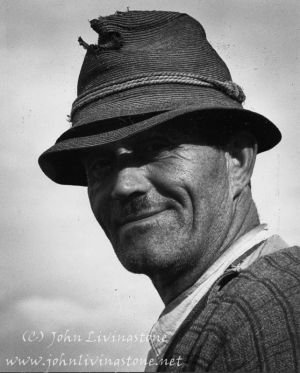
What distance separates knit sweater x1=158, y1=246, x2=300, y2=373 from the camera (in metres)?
2.40

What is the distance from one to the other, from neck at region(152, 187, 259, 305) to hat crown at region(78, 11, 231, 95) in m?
0.66

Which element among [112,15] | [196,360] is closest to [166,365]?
[196,360]

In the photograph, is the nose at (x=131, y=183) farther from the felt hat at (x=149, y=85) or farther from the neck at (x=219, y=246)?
the neck at (x=219, y=246)

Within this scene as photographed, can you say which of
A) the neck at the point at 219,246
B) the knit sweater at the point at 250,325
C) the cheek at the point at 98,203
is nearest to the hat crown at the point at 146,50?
the cheek at the point at 98,203

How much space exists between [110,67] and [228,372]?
1725 millimetres

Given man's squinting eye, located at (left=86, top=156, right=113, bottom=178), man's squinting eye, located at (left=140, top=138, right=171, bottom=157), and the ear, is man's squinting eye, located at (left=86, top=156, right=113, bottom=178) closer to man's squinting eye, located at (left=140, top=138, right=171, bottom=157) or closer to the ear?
man's squinting eye, located at (left=140, top=138, right=171, bottom=157)

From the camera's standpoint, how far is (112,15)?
12.1ft

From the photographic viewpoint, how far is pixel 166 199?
324cm

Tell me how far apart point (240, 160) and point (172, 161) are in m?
0.40

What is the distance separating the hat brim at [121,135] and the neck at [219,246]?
0.35m

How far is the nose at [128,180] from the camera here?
323 cm

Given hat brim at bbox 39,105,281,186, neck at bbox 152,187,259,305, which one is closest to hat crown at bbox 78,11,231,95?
hat brim at bbox 39,105,281,186

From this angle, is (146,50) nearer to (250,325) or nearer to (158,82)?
(158,82)

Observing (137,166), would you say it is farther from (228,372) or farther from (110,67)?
(228,372)
